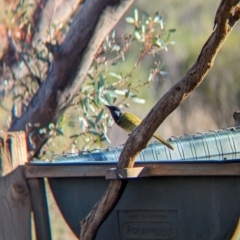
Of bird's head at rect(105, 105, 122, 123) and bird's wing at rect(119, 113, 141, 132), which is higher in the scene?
bird's head at rect(105, 105, 122, 123)

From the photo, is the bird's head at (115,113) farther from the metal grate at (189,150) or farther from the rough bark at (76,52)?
the metal grate at (189,150)

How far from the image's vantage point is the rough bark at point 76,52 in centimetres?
411

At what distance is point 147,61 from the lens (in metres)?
7.70

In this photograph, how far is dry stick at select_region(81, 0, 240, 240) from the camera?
2.06 metres

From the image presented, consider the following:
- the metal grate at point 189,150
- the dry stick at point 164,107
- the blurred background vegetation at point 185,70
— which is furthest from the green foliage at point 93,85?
the dry stick at point 164,107

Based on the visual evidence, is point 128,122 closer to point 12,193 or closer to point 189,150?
point 189,150

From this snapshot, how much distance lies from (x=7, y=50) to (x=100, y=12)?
4.04ft

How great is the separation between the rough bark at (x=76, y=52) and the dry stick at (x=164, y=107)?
183 centimetres

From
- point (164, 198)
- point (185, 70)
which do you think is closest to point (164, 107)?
point (164, 198)

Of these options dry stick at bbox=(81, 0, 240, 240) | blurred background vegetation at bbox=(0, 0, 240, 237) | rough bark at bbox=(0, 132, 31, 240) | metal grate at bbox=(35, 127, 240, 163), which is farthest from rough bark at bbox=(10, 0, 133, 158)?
blurred background vegetation at bbox=(0, 0, 240, 237)

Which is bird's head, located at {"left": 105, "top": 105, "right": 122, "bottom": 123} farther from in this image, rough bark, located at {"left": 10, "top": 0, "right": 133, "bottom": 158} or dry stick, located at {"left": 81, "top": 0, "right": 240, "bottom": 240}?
dry stick, located at {"left": 81, "top": 0, "right": 240, "bottom": 240}

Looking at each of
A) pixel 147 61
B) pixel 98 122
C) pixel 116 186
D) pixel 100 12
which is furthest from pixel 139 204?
pixel 147 61

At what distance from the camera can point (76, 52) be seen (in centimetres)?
413

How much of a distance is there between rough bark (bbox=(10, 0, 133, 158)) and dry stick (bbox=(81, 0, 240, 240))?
1832 mm
